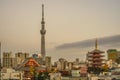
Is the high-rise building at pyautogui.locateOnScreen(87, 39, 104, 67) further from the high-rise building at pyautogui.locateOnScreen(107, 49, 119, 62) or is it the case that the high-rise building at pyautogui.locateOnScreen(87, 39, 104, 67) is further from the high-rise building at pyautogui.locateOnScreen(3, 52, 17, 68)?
the high-rise building at pyautogui.locateOnScreen(107, 49, 119, 62)

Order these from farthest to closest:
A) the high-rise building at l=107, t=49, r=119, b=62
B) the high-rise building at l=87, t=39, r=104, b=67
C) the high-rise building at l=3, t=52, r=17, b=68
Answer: the high-rise building at l=107, t=49, r=119, b=62, the high-rise building at l=3, t=52, r=17, b=68, the high-rise building at l=87, t=39, r=104, b=67

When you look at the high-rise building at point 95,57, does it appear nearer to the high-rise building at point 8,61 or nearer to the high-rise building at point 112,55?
the high-rise building at point 8,61

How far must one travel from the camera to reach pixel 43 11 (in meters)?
77.8

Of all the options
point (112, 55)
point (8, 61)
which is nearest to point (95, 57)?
point (8, 61)

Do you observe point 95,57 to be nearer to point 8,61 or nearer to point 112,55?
point 8,61

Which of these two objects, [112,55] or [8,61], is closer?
[8,61]

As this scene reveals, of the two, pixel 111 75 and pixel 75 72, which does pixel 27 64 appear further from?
pixel 111 75

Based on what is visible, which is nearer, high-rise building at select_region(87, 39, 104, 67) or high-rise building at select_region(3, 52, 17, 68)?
high-rise building at select_region(87, 39, 104, 67)

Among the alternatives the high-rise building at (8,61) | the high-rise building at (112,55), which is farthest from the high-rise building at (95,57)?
the high-rise building at (112,55)

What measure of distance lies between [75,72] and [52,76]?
6.75 m

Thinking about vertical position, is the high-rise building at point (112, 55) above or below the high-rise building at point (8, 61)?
above

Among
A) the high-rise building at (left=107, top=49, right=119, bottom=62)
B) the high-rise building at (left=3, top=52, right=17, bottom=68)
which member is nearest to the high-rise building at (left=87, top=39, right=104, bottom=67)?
the high-rise building at (left=3, top=52, right=17, bottom=68)

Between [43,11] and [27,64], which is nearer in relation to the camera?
[27,64]

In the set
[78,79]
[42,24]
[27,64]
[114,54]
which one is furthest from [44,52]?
[78,79]
